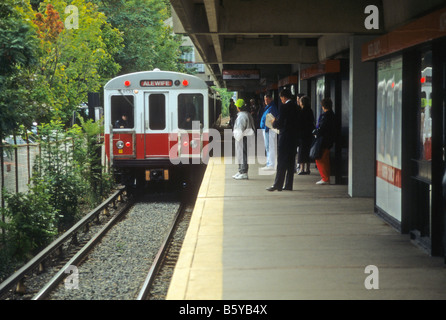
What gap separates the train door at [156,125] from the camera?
15781 mm

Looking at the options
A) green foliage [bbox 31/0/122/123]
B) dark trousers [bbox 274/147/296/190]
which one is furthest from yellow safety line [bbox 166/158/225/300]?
green foliage [bbox 31/0/122/123]

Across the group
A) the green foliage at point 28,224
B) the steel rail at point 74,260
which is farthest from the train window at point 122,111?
the green foliage at point 28,224

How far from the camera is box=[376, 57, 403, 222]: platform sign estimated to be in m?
8.09

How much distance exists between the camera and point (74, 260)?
9594mm

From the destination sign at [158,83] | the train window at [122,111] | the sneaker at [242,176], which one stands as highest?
the destination sign at [158,83]

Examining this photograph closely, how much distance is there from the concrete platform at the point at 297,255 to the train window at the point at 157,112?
495cm

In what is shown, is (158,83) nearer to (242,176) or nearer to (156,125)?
(156,125)

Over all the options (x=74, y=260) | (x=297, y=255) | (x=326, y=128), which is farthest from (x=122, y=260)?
(x=326, y=128)

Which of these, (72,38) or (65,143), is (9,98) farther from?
(72,38)

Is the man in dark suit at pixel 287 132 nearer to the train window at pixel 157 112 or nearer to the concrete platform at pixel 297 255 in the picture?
the concrete platform at pixel 297 255

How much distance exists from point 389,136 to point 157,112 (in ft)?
26.6

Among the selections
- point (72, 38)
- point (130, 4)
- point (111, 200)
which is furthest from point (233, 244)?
point (130, 4)

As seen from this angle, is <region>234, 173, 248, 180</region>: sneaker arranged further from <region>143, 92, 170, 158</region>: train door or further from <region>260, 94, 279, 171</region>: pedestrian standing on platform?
<region>143, 92, 170, 158</region>: train door

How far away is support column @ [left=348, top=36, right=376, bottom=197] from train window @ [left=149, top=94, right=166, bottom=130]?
227 inches
